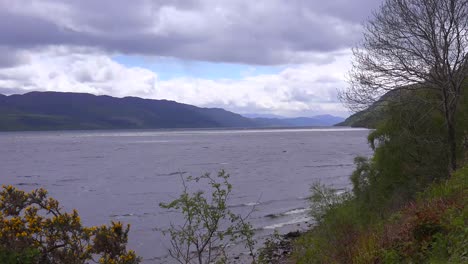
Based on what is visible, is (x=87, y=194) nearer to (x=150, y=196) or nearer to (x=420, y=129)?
(x=150, y=196)

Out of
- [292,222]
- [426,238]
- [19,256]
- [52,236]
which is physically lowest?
[292,222]

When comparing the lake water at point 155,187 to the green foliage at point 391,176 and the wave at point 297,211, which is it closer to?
the wave at point 297,211

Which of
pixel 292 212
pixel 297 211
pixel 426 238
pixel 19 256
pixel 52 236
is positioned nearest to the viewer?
pixel 426 238

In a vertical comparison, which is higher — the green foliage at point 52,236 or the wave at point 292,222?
the green foliage at point 52,236

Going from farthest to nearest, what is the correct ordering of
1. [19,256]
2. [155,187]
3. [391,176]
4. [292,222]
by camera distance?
[155,187], [292,222], [391,176], [19,256]

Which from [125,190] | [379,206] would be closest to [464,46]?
[379,206]

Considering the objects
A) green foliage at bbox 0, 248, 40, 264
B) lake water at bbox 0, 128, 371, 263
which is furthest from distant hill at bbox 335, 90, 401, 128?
green foliage at bbox 0, 248, 40, 264

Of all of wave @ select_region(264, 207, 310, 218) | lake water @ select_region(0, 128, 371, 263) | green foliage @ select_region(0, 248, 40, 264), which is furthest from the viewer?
wave @ select_region(264, 207, 310, 218)

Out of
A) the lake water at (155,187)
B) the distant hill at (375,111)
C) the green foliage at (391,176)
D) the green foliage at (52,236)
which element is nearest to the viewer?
the green foliage at (52,236)

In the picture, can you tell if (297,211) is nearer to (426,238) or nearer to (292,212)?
(292,212)

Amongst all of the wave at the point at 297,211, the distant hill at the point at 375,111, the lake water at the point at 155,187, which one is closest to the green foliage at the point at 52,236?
the lake water at the point at 155,187

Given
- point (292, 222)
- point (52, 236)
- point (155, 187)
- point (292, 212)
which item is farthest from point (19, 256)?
point (155, 187)

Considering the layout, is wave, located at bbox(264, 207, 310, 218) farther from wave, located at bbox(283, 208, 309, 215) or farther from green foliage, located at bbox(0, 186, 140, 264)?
green foliage, located at bbox(0, 186, 140, 264)

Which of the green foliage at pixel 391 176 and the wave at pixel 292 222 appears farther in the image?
the wave at pixel 292 222
